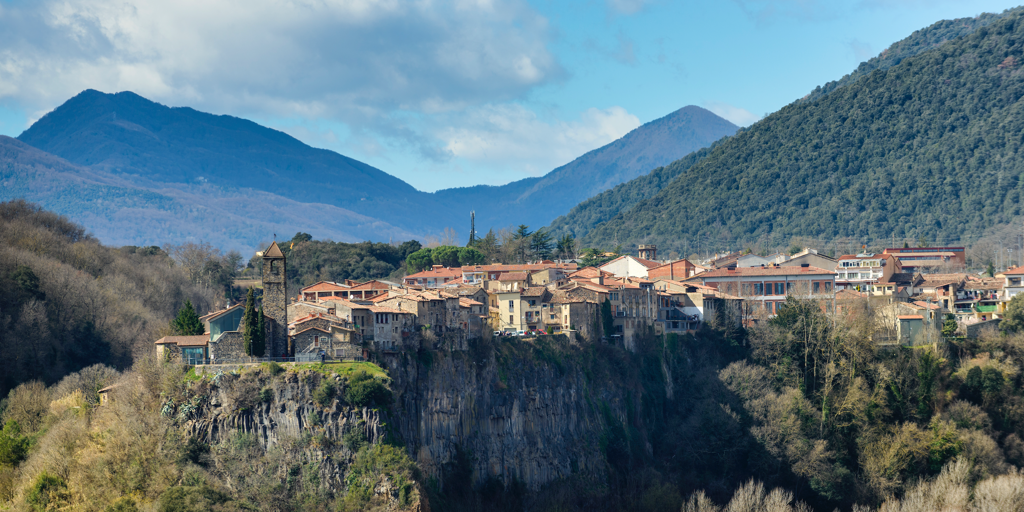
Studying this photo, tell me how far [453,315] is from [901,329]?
3965 centimetres

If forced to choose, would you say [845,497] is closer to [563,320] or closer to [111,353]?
[563,320]

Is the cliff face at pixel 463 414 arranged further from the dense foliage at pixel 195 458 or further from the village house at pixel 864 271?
the village house at pixel 864 271

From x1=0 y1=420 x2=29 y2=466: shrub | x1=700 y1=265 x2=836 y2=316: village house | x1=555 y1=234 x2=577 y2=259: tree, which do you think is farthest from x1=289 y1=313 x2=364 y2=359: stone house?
x1=555 y1=234 x2=577 y2=259: tree

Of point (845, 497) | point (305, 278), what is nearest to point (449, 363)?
point (845, 497)

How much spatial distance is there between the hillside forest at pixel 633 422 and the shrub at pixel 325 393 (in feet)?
0.27

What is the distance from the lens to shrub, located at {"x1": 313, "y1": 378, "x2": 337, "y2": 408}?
57000 millimetres

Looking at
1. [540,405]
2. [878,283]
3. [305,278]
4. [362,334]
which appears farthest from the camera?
[305,278]

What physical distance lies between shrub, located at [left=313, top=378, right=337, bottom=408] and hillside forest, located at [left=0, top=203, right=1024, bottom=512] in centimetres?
8

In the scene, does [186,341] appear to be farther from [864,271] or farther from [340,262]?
[864,271]

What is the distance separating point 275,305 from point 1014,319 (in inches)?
2500

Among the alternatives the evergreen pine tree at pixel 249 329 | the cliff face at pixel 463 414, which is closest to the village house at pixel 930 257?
the cliff face at pixel 463 414

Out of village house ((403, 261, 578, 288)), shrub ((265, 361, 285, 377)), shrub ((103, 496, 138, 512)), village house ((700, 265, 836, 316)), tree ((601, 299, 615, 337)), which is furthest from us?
village house ((403, 261, 578, 288))

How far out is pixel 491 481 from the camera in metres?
67.4

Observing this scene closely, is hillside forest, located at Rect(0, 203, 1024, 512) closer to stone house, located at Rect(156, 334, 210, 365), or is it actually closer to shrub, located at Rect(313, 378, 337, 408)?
shrub, located at Rect(313, 378, 337, 408)
